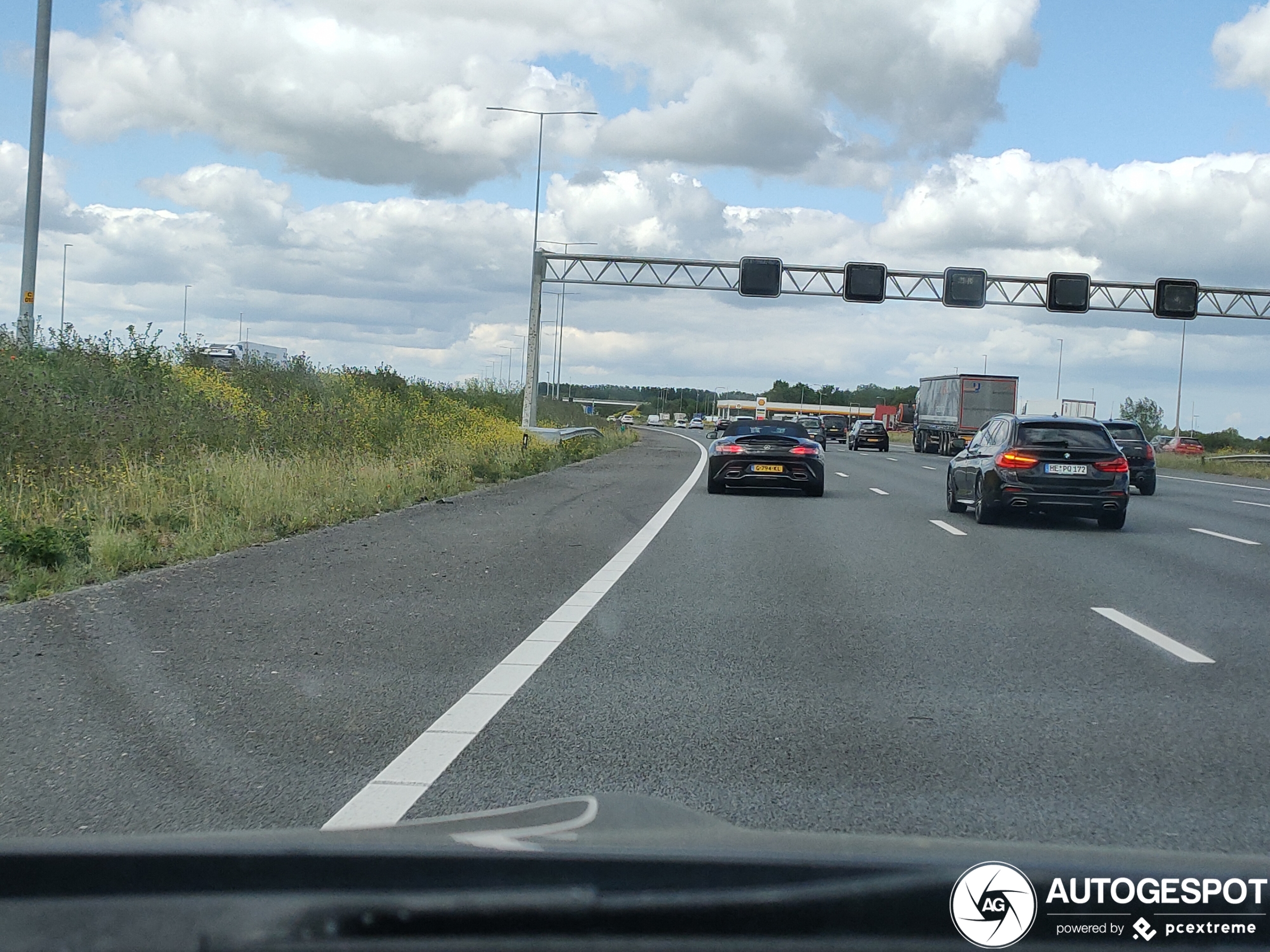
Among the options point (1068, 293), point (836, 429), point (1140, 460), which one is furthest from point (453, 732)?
point (836, 429)

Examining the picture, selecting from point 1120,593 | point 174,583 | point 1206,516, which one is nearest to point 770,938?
point 174,583

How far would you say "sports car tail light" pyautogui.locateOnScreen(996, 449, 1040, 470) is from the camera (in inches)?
726

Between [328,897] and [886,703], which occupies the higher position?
[328,897]

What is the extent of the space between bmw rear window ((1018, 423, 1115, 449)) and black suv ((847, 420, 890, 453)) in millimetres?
44647

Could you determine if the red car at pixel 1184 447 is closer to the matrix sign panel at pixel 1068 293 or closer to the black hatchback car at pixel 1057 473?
the matrix sign panel at pixel 1068 293

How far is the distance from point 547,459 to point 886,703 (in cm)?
2673

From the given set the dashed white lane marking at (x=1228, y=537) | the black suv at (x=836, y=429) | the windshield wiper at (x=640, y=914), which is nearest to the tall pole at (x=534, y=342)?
the dashed white lane marking at (x=1228, y=537)

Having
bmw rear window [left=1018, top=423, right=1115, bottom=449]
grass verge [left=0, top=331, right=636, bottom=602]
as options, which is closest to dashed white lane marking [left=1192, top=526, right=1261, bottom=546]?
bmw rear window [left=1018, top=423, right=1115, bottom=449]

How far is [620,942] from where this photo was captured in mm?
2408

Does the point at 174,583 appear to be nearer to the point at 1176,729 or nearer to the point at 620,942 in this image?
the point at 1176,729

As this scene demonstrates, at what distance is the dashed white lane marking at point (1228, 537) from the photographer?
16891 mm

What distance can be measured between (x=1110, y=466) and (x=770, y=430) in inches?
288

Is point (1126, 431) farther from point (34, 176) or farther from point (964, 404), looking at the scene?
point (964, 404)

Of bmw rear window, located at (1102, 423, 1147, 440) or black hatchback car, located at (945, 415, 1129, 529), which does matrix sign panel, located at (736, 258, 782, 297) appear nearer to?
bmw rear window, located at (1102, 423, 1147, 440)
